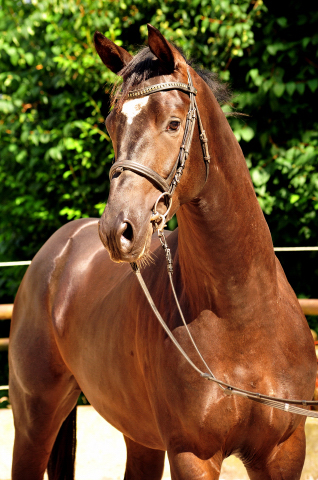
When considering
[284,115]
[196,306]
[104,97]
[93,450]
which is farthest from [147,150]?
[104,97]

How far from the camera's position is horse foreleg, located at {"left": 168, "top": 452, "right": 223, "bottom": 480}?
188 centimetres

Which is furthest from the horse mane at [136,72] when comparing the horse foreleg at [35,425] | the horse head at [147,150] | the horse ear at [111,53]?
the horse foreleg at [35,425]

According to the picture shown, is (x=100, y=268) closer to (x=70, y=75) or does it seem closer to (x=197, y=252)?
(x=197, y=252)

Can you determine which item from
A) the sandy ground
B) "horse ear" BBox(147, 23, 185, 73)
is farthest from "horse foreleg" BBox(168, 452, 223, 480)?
the sandy ground

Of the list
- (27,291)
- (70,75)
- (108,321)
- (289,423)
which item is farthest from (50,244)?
(70,75)

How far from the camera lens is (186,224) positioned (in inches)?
77.9

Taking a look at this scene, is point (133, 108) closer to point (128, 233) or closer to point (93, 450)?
point (128, 233)

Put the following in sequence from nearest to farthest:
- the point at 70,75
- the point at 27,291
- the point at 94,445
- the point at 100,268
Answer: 1. the point at 100,268
2. the point at 27,291
3. the point at 94,445
4. the point at 70,75

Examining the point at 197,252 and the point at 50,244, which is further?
the point at 50,244

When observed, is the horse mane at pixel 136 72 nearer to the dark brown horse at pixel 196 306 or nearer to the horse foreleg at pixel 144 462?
the dark brown horse at pixel 196 306

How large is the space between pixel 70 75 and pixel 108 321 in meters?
3.25

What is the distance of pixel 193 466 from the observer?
1877 mm

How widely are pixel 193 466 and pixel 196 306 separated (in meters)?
0.55

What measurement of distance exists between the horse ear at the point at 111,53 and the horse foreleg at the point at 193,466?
139cm
